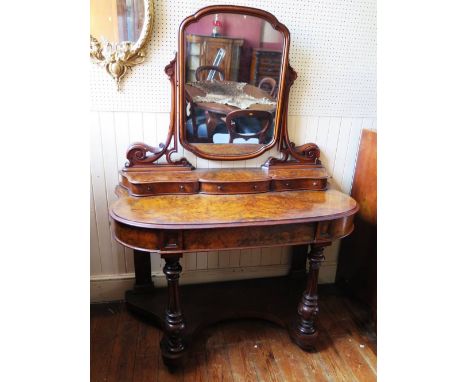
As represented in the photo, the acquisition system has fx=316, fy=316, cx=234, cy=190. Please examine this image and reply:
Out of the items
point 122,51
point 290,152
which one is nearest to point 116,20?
point 122,51

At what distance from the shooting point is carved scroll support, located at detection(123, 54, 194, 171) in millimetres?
1612

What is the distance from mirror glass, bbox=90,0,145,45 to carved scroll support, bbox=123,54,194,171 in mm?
316

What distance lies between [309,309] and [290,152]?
84 centimetres

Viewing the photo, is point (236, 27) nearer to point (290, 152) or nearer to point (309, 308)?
point (290, 152)

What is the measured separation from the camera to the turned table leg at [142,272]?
1.86m

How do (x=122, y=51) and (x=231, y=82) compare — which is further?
(x=231, y=82)

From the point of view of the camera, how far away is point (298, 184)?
1.71m

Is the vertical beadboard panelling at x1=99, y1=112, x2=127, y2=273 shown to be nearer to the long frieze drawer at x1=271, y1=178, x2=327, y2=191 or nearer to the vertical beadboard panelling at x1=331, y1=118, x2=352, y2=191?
the long frieze drawer at x1=271, y1=178, x2=327, y2=191

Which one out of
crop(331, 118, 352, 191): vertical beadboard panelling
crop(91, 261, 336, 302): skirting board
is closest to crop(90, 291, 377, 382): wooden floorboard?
crop(91, 261, 336, 302): skirting board
